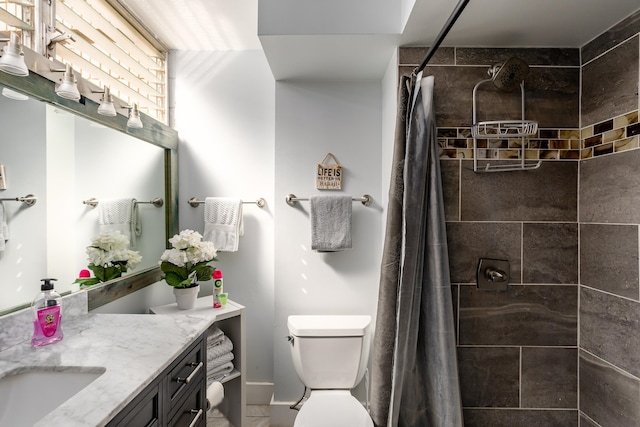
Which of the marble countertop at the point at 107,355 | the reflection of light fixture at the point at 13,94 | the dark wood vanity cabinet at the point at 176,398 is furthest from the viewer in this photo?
the reflection of light fixture at the point at 13,94

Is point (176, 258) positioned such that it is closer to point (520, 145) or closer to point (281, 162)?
point (281, 162)

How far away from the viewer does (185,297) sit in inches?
69.4

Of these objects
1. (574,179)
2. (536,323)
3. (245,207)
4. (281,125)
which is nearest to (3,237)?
(245,207)

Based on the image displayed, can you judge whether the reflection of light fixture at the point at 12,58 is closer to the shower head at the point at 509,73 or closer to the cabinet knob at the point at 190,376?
the cabinet knob at the point at 190,376

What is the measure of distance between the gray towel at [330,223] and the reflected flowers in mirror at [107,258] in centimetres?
94

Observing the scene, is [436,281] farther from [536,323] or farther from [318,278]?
[318,278]

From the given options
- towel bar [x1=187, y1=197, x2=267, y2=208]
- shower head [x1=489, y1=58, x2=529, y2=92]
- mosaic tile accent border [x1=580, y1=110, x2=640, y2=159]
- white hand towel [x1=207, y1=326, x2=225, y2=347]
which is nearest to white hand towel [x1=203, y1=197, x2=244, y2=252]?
towel bar [x1=187, y1=197, x2=267, y2=208]

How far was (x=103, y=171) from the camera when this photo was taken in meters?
1.55

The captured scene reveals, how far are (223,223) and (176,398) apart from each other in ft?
3.62

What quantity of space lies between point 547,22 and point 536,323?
1.25 meters

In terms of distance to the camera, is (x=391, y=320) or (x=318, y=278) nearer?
(x=391, y=320)

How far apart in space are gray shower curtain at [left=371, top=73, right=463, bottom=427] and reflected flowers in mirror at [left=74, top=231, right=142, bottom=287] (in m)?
1.20

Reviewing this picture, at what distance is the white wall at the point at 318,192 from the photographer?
2.02m

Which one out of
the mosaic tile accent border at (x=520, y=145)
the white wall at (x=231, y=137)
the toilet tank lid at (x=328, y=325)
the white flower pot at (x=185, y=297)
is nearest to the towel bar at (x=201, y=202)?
the white wall at (x=231, y=137)
